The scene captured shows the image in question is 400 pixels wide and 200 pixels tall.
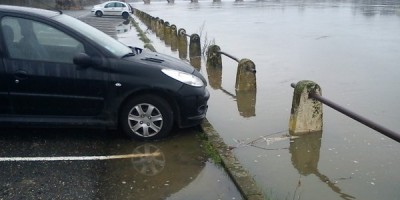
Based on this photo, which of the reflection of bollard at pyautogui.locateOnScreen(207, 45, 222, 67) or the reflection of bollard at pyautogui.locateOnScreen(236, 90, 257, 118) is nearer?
the reflection of bollard at pyautogui.locateOnScreen(236, 90, 257, 118)

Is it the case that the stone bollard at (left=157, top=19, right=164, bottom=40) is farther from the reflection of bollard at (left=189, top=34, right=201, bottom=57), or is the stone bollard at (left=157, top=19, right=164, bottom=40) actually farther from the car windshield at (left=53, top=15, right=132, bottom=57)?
the car windshield at (left=53, top=15, right=132, bottom=57)

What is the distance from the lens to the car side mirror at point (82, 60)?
485 cm

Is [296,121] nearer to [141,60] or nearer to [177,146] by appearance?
[177,146]

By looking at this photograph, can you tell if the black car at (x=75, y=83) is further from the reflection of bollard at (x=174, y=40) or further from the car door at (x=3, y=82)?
the reflection of bollard at (x=174, y=40)

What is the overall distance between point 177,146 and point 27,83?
2.03 m

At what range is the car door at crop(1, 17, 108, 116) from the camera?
4879mm

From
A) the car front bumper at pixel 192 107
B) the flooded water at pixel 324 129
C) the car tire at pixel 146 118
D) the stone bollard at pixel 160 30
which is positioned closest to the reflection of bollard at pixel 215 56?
the flooded water at pixel 324 129

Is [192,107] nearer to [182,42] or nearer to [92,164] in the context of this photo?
[92,164]

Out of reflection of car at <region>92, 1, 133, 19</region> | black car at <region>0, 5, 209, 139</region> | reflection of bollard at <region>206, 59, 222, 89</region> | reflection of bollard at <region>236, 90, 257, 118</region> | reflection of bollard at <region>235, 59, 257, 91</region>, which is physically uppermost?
reflection of car at <region>92, 1, 133, 19</region>

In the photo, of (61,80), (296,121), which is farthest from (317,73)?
(61,80)

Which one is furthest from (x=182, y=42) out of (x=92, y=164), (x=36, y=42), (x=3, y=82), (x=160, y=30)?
(x=92, y=164)

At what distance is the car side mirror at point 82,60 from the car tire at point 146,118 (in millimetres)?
702

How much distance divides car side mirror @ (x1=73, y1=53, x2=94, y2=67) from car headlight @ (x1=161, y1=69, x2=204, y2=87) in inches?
36.8

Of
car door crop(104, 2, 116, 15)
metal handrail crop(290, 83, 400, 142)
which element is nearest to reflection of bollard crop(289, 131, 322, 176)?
metal handrail crop(290, 83, 400, 142)
